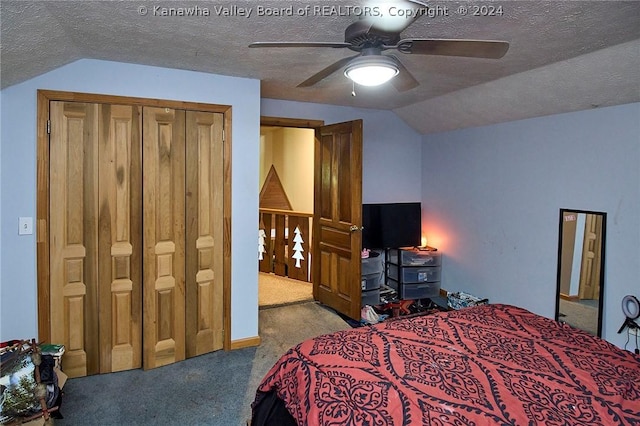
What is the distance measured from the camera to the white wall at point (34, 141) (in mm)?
2496

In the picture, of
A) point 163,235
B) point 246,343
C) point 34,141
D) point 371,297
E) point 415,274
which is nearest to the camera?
point 34,141

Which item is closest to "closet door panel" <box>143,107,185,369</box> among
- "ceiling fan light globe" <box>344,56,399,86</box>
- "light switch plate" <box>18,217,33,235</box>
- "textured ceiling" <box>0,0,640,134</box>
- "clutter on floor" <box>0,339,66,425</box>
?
"textured ceiling" <box>0,0,640,134</box>

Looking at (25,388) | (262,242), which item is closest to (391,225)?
(262,242)

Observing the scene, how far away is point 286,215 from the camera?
557 centimetres

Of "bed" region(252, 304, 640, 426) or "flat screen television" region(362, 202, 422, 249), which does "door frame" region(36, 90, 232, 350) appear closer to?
"bed" region(252, 304, 640, 426)

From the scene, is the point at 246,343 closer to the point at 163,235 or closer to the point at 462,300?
the point at 163,235

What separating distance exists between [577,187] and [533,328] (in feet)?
5.88

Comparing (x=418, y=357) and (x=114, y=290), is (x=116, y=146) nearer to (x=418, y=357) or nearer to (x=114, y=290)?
(x=114, y=290)

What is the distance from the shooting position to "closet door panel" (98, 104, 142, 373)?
273cm

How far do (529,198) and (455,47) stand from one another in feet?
8.21

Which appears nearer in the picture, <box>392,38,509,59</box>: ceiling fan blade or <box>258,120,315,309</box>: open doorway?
<box>392,38,509,59</box>: ceiling fan blade

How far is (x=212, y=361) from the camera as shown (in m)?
2.99

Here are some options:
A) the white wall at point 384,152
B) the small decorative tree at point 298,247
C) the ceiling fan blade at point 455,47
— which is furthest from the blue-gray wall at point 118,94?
the small decorative tree at point 298,247

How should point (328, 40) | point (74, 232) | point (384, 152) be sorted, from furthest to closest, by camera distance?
1. point (384, 152)
2. point (74, 232)
3. point (328, 40)
